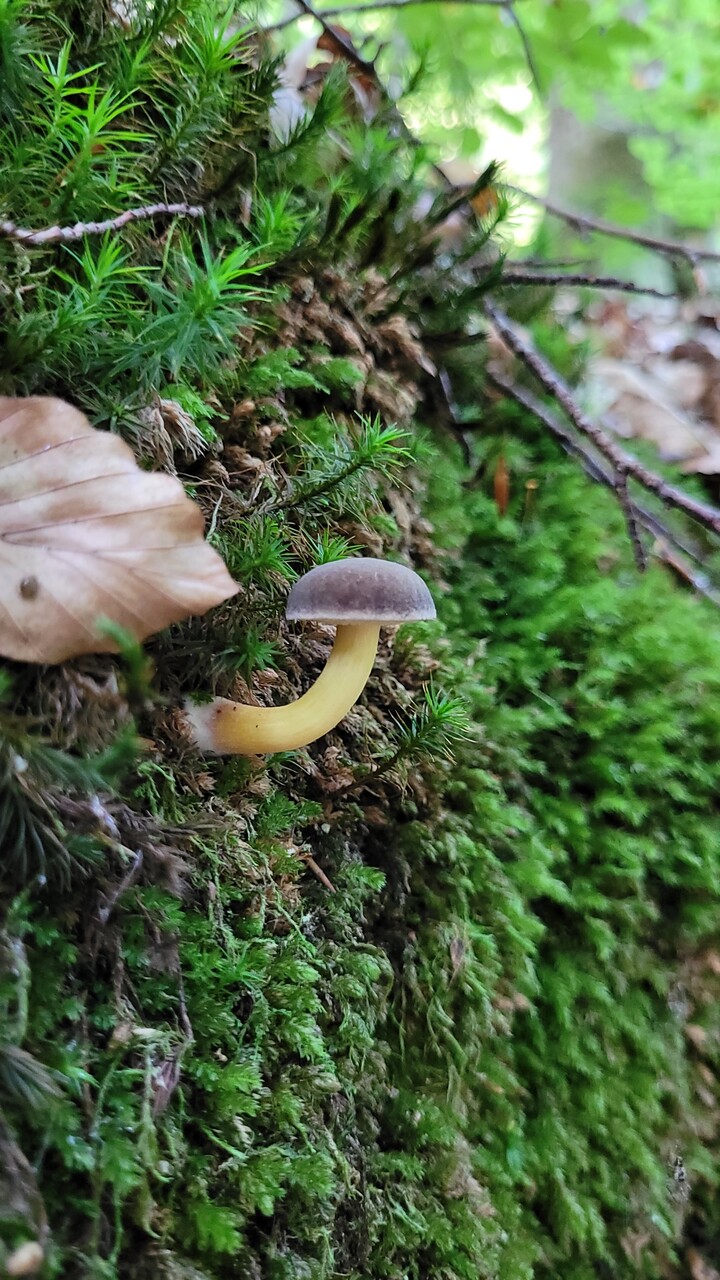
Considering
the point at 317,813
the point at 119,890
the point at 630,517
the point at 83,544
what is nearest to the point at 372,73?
the point at 630,517

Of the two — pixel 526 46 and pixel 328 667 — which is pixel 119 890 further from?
pixel 526 46

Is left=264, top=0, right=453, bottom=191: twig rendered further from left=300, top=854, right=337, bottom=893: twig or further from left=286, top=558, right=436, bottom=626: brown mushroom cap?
left=300, top=854, right=337, bottom=893: twig

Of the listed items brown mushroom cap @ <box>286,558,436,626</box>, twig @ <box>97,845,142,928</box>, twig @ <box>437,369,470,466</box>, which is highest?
twig @ <box>437,369,470,466</box>

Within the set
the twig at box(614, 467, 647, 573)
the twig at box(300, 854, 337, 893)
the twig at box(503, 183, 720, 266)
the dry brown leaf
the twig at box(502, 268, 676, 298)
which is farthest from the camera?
the twig at box(503, 183, 720, 266)

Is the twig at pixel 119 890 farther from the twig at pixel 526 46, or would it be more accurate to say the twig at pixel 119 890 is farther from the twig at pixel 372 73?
the twig at pixel 526 46

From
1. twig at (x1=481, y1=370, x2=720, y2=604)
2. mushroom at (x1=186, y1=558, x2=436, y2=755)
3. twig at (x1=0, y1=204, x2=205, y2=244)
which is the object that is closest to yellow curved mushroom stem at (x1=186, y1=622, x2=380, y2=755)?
mushroom at (x1=186, y1=558, x2=436, y2=755)

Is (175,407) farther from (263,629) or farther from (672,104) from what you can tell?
A: (672,104)

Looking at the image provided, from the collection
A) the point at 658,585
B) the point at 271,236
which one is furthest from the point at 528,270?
the point at 271,236
